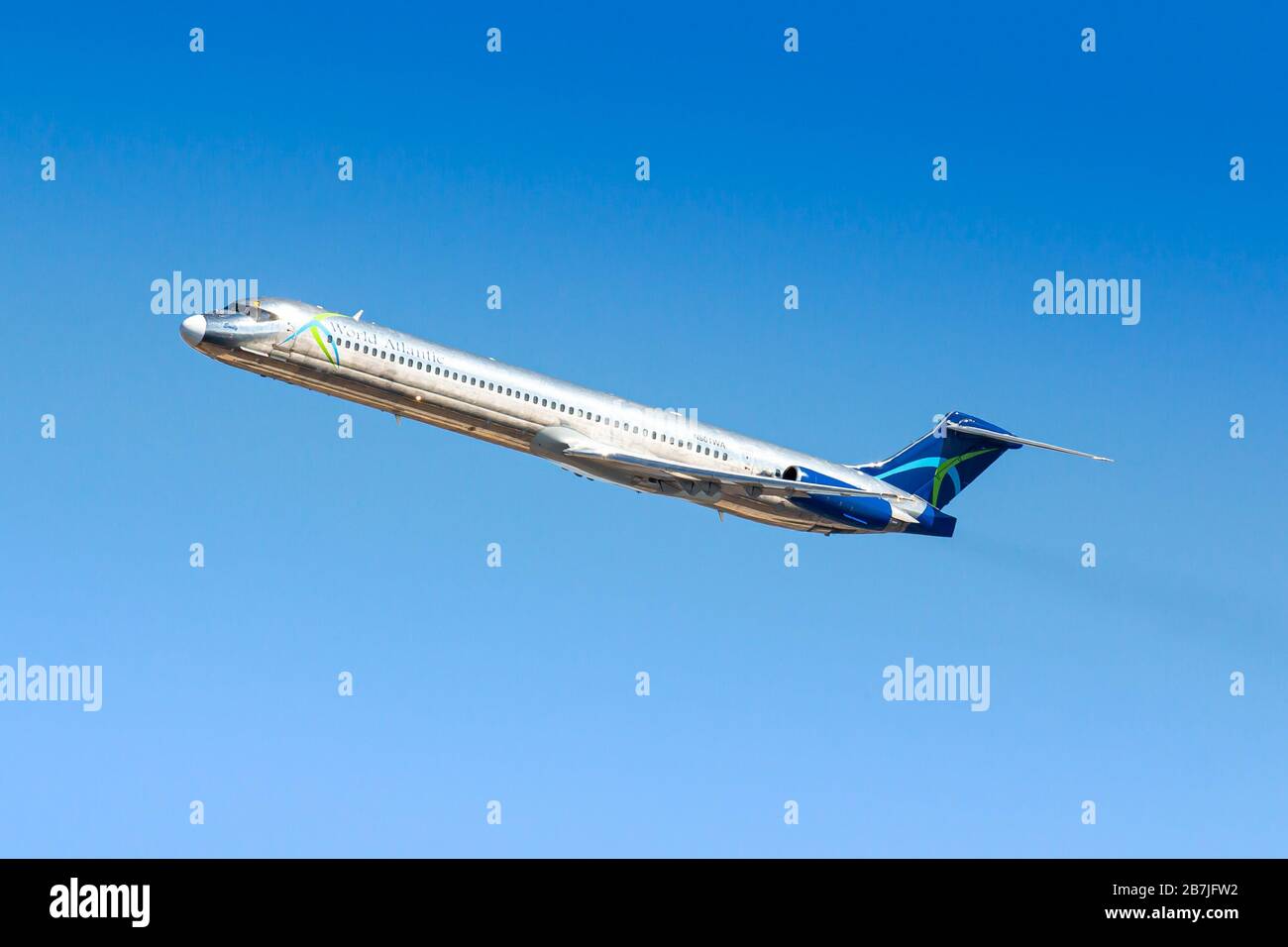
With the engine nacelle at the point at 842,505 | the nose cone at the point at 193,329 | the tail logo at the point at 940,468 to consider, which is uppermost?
the nose cone at the point at 193,329

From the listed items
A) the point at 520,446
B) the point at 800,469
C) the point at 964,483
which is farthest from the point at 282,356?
the point at 964,483

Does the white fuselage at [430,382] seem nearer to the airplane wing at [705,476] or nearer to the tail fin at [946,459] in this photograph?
the airplane wing at [705,476]

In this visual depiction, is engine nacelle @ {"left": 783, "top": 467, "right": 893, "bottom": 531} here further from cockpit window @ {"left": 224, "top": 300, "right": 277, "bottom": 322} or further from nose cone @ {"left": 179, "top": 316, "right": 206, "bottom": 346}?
nose cone @ {"left": 179, "top": 316, "right": 206, "bottom": 346}

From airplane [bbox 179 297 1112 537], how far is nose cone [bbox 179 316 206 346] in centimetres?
6

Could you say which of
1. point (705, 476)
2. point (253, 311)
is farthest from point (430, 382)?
point (705, 476)

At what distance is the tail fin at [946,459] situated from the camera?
310ft

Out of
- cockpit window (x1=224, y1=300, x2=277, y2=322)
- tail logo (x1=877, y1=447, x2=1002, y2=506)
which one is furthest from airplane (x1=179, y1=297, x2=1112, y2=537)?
tail logo (x1=877, y1=447, x2=1002, y2=506)

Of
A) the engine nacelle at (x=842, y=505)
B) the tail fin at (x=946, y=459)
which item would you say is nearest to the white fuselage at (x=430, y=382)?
the engine nacelle at (x=842, y=505)

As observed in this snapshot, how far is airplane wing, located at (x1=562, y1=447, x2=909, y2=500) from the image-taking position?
3258 inches

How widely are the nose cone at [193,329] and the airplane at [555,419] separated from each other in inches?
2.2

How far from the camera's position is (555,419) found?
82.4 m

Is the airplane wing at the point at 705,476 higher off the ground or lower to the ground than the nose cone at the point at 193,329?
lower

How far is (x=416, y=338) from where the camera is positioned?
81250 mm

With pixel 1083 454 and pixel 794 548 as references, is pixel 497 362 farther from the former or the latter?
pixel 1083 454
